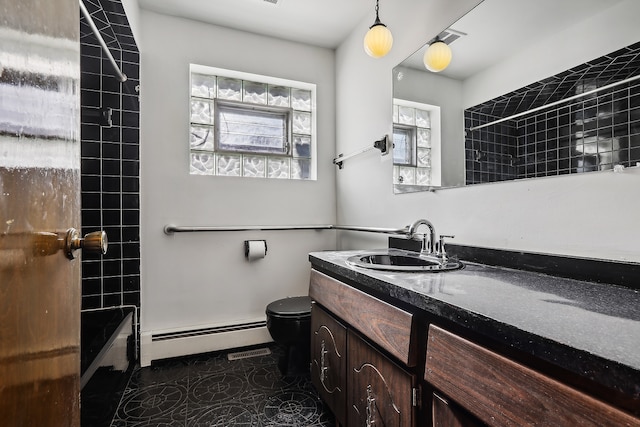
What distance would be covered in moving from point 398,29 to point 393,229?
1155 millimetres

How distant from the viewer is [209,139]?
2367 millimetres

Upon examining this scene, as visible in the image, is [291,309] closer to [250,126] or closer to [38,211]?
[250,126]

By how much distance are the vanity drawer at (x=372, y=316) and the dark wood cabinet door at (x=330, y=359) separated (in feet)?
0.25

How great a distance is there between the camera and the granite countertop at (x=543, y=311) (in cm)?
50

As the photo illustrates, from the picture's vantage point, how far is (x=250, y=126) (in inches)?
98.2

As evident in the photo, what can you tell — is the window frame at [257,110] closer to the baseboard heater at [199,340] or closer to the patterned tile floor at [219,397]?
the baseboard heater at [199,340]

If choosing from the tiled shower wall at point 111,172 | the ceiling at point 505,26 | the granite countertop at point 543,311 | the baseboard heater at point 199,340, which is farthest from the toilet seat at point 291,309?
→ the ceiling at point 505,26

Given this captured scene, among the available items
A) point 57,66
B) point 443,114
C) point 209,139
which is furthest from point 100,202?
point 443,114

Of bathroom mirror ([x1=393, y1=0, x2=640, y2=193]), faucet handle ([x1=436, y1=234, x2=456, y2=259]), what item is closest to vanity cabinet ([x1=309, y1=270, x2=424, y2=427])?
faucet handle ([x1=436, y1=234, x2=456, y2=259])

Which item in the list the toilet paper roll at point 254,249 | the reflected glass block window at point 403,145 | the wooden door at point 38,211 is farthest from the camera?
the toilet paper roll at point 254,249

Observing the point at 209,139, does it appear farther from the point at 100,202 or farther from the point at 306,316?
the point at 306,316

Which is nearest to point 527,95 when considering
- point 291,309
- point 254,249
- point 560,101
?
point 560,101

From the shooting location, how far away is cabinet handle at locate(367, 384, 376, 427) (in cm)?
107

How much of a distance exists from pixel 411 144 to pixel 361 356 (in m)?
1.13
